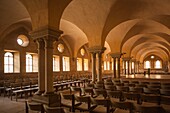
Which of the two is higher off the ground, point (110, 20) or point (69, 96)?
point (110, 20)

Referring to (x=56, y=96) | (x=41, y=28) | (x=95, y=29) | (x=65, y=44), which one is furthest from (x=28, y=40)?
(x=56, y=96)

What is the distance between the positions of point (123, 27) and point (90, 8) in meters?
5.32

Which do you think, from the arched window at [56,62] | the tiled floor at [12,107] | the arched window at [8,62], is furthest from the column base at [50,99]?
the arched window at [56,62]

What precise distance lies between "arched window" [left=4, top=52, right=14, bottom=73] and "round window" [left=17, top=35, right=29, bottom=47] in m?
1.38

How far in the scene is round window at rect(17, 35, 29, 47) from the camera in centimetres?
1507

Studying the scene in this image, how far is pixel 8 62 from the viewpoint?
14.6 metres

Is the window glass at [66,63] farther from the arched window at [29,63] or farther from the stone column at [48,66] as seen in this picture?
the stone column at [48,66]

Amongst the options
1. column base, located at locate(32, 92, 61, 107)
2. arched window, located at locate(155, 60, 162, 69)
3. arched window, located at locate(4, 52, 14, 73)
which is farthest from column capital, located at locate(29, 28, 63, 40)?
arched window, located at locate(155, 60, 162, 69)

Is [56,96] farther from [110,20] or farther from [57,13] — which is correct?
[110,20]

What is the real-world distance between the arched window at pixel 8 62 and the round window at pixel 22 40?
1.38 meters

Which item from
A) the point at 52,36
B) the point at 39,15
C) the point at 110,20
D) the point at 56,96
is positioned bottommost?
the point at 56,96

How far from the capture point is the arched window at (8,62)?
14.3m

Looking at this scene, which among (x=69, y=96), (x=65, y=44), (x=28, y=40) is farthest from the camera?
(x=65, y=44)

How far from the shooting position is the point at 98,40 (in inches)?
475
